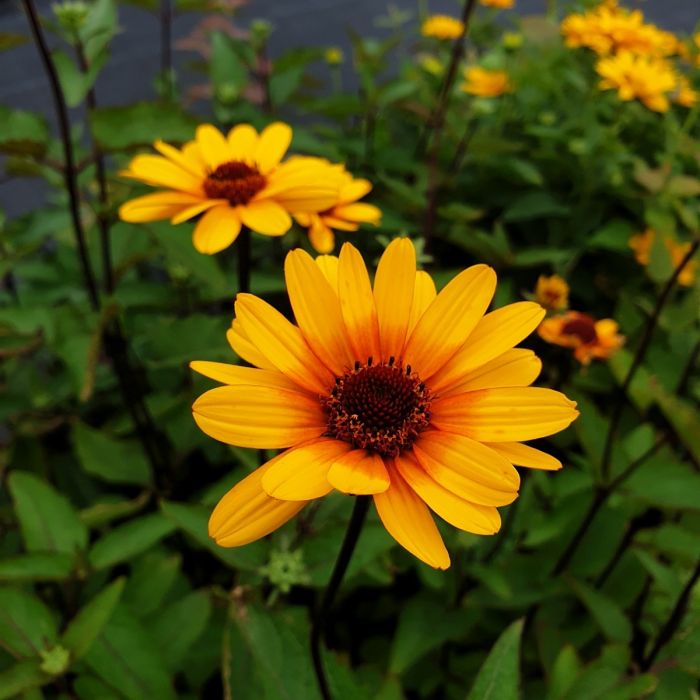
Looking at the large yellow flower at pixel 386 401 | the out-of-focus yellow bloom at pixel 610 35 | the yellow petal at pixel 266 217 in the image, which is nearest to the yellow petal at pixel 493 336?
the large yellow flower at pixel 386 401

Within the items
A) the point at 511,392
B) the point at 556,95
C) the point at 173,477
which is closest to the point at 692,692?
the point at 511,392

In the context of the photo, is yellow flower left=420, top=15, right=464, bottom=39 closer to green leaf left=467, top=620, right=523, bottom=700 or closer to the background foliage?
the background foliage

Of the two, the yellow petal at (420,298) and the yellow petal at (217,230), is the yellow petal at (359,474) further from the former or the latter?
the yellow petal at (217,230)

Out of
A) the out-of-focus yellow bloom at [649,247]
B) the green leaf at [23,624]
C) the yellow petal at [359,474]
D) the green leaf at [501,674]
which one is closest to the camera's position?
the yellow petal at [359,474]

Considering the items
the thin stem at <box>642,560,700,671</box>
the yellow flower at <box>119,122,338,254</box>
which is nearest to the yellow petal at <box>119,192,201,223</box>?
the yellow flower at <box>119,122,338,254</box>

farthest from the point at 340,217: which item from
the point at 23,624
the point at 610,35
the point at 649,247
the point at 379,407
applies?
the point at 610,35

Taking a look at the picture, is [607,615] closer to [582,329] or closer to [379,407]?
[582,329]

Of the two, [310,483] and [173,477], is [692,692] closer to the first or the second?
[310,483]
